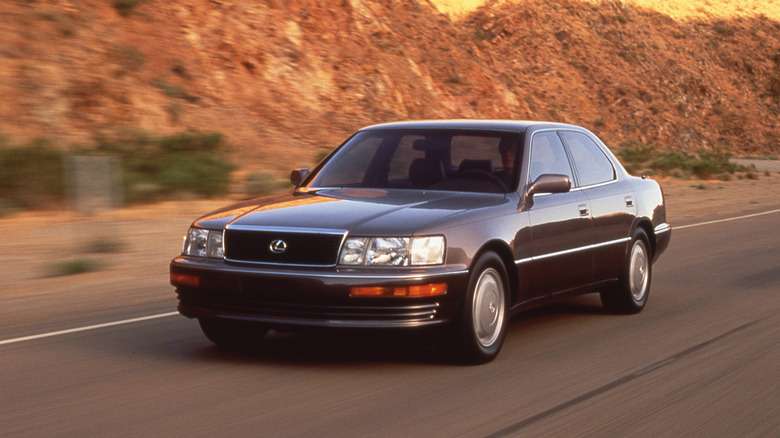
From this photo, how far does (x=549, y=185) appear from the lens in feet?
25.3

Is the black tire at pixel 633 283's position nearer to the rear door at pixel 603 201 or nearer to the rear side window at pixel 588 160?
the rear door at pixel 603 201

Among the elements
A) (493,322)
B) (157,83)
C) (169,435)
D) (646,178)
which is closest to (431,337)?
(493,322)

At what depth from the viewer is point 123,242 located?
46.9 ft

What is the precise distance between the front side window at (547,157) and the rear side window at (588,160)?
0.60ft

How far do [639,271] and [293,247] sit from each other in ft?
12.9

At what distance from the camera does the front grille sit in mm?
6594

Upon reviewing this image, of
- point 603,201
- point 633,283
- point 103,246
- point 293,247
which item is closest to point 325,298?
point 293,247

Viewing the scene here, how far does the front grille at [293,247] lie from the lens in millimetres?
6594

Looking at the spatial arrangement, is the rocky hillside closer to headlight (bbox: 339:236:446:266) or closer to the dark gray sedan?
the dark gray sedan

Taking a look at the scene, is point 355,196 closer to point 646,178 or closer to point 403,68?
point 646,178

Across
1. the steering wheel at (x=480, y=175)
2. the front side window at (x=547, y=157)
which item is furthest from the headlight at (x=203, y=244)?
the front side window at (x=547, y=157)

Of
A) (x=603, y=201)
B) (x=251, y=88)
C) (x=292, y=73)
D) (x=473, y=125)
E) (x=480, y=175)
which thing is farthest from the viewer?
(x=292, y=73)

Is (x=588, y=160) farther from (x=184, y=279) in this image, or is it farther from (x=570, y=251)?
(x=184, y=279)

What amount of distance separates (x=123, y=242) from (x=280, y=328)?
8079 mm
